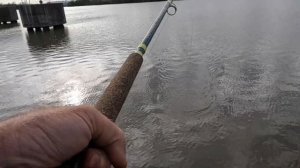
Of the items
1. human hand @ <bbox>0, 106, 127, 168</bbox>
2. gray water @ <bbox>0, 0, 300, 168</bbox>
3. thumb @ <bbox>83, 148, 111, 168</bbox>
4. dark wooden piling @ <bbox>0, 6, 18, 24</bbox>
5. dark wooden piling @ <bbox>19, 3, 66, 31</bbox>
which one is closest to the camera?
human hand @ <bbox>0, 106, 127, 168</bbox>

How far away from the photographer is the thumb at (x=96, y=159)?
1295mm

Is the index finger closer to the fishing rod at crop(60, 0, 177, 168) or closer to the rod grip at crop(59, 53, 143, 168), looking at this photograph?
the fishing rod at crop(60, 0, 177, 168)

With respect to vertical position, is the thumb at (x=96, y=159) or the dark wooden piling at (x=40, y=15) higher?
the thumb at (x=96, y=159)

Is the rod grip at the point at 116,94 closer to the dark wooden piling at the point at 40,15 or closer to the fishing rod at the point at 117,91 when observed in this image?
the fishing rod at the point at 117,91

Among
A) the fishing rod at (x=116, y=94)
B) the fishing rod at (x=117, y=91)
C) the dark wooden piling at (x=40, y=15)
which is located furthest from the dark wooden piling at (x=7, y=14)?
the fishing rod at (x=116, y=94)

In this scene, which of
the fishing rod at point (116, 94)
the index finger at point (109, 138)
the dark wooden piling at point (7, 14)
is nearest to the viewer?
the index finger at point (109, 138)

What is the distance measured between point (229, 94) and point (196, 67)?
2.99 metres

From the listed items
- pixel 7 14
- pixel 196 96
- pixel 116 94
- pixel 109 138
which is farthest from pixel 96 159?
pixel 7 14

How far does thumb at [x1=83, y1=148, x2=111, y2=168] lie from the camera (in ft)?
4.25

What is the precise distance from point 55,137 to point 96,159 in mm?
206

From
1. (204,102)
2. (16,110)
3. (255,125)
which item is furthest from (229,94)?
(16,110)

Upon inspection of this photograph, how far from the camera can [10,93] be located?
10.1m

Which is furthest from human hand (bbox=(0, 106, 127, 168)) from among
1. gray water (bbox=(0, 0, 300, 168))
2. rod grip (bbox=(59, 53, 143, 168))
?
gray water (bbox=(0, 0, 300, 168))

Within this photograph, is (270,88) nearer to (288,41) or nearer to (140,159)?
(140,159)
